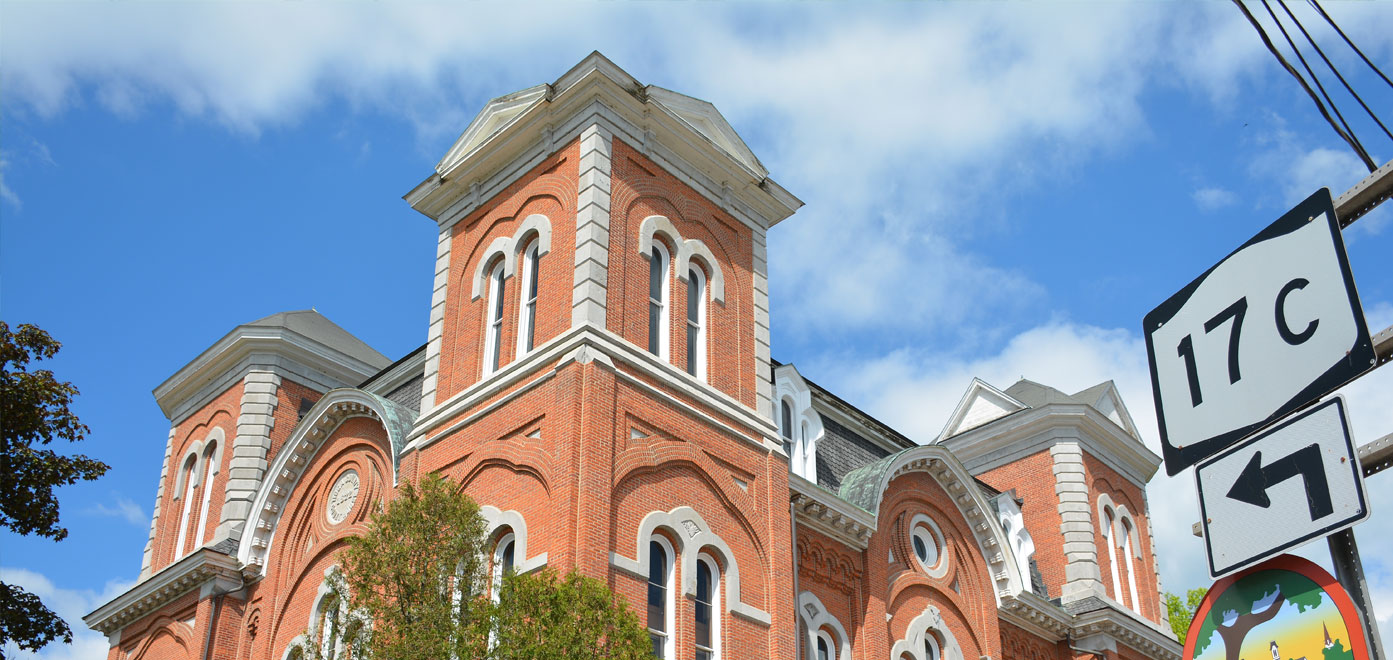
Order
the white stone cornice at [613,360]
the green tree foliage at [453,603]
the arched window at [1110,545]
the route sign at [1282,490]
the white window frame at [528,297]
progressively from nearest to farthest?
the route sign at [1282,490] → the green tree foliage at [453,603] → the white stone cornice at [613,360] → the white window frame at [528,297] → the arched window at [1110,545]

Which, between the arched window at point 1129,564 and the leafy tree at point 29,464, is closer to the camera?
the leafy tree at point 29,464

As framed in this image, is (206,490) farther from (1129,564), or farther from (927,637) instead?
(1129,564)

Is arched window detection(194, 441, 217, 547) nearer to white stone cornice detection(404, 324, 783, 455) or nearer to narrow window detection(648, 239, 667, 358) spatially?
white stone cornice detection(404, 324, 783, 455)

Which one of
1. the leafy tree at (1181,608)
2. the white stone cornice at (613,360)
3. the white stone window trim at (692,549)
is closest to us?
the white stone window trim at (692,549)

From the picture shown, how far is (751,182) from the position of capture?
22.3 m

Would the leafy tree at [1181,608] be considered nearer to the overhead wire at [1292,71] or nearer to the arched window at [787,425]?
the arched window at [787,425]

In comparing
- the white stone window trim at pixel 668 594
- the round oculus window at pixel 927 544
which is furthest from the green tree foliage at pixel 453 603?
the round oculus window at pixel 927 544

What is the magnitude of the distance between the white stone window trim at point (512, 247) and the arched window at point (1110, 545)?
17.2m

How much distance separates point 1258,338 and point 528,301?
15.2 metres

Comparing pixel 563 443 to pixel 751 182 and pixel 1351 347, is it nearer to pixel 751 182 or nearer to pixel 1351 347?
pixel 751 182

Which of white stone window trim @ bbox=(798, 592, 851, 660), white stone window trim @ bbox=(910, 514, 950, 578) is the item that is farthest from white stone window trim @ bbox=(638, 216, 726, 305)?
white stone window trim @ bbox=(910, 514, 950, 578)

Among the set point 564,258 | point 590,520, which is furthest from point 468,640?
point 564,258

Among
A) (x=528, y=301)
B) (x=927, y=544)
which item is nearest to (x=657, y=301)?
(x=528, y=301)

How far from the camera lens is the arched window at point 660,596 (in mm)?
16616
